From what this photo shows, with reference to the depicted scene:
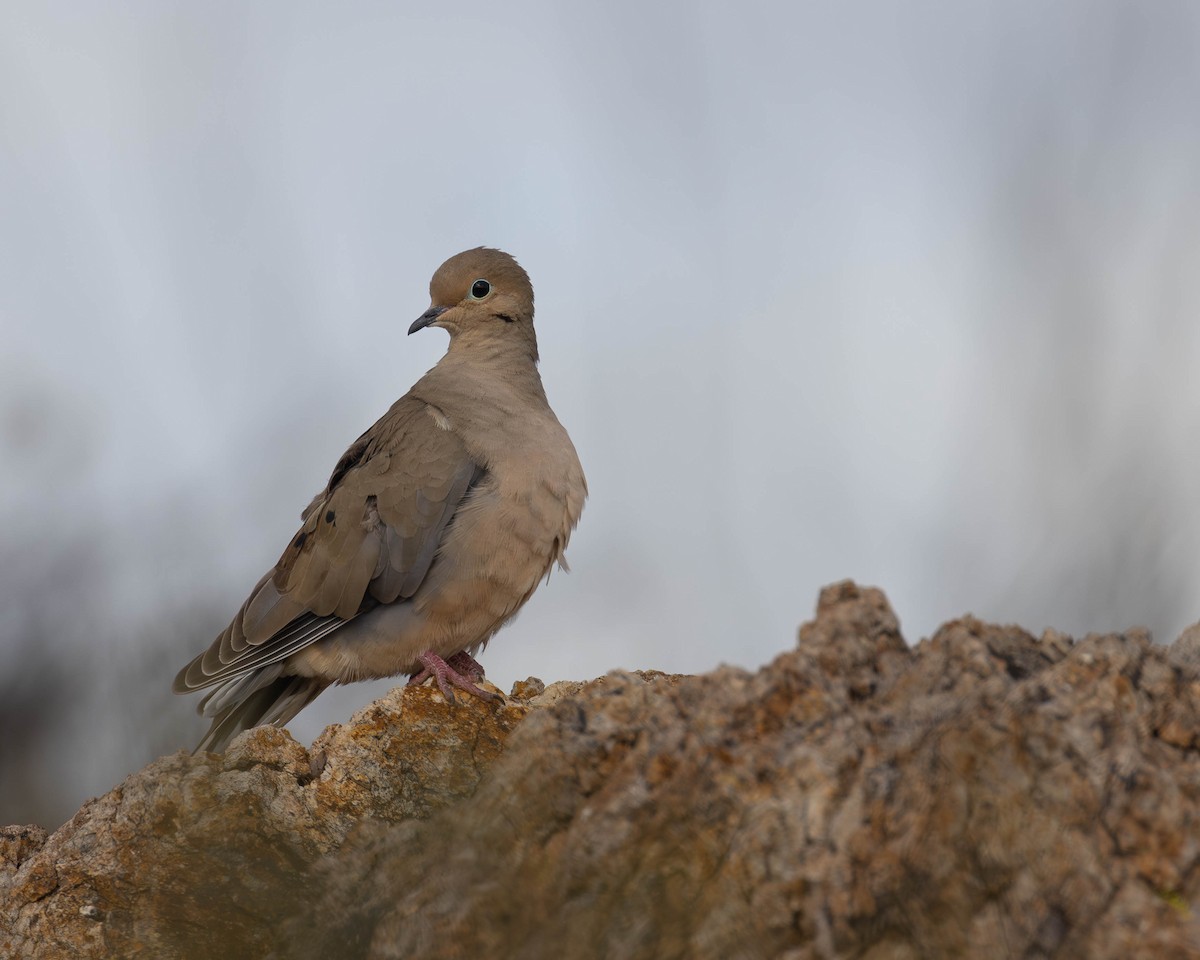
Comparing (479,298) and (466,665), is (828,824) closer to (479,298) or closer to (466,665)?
(466,665)

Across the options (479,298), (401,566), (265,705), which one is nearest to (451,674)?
(401,566)

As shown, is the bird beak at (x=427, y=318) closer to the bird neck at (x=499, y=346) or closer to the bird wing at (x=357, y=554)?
the bird neck at (x=499, y=346)

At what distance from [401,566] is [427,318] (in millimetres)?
1663

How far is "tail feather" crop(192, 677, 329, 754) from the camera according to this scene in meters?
4.68

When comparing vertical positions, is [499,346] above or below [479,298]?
below

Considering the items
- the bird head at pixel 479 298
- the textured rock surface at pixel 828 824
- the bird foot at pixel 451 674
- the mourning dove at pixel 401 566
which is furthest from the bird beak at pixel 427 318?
the textured rock surface at pixel 828 824

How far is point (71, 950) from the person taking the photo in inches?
114

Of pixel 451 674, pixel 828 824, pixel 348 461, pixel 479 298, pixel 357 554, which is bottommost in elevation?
pixel 828 824

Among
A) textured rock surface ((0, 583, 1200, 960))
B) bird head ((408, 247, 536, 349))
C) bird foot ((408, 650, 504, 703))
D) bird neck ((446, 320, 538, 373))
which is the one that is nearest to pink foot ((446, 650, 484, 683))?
bird foot ((408, 650, 504, 703))

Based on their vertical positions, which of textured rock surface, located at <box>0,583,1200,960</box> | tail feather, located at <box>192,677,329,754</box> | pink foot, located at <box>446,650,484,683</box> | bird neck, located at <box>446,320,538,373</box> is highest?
bird neck, located at <box>446,320,538,373</box>

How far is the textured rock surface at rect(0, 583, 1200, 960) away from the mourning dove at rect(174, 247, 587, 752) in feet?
6.33

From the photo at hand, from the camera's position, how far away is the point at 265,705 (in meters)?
4.89

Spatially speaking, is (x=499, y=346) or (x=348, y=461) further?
(x=499, y=346)

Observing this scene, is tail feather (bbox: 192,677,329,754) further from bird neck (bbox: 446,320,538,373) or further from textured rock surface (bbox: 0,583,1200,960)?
textured rock surface (bbox: 0,583,1200,960)
